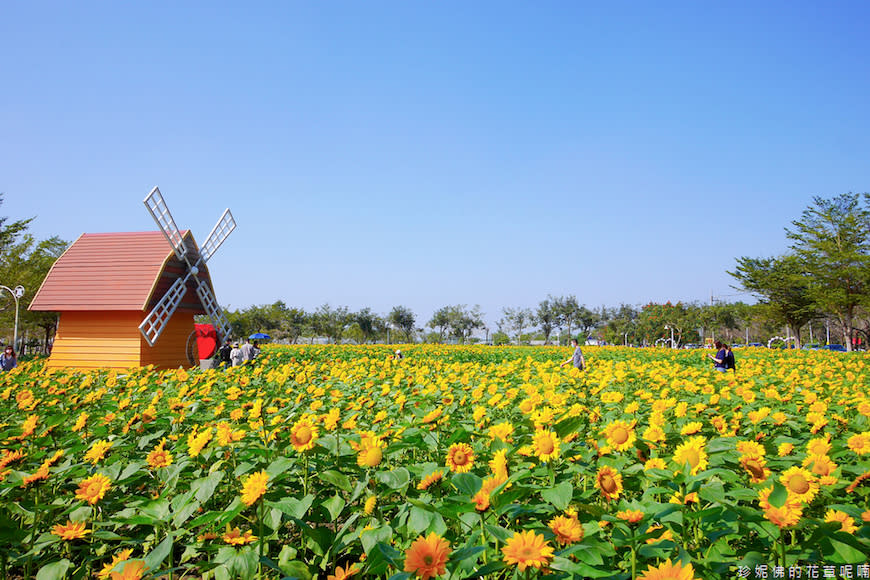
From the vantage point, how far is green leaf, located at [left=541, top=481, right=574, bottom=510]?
1.43 metres

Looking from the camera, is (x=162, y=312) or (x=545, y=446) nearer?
(x=545, y=446)

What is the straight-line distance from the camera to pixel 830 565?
1.40m

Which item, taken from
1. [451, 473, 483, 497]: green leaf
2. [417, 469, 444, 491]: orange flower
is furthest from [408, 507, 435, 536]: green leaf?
[417, 469, 444, 491]: orange flower

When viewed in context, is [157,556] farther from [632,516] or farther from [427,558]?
[632,516]

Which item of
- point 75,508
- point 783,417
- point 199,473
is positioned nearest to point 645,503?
point 783,417

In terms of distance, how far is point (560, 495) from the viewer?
1.47 metres

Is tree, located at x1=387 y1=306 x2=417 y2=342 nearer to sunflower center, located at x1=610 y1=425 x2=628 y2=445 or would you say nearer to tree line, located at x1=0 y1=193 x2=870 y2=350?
tree line, located at x1=0 y1=193 x2=870 y2=350

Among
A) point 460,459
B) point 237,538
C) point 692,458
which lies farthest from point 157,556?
point 692,458

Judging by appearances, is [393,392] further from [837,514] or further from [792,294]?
[792,294]

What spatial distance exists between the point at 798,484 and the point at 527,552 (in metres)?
0.97

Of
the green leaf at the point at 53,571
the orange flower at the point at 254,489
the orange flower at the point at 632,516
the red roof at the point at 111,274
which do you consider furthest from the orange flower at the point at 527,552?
the red roof at the point at 111,274

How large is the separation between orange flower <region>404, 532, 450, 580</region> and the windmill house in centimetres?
1447

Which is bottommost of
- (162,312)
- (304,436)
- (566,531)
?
(566,531)

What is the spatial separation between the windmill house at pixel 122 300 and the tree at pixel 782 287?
32.8 m
